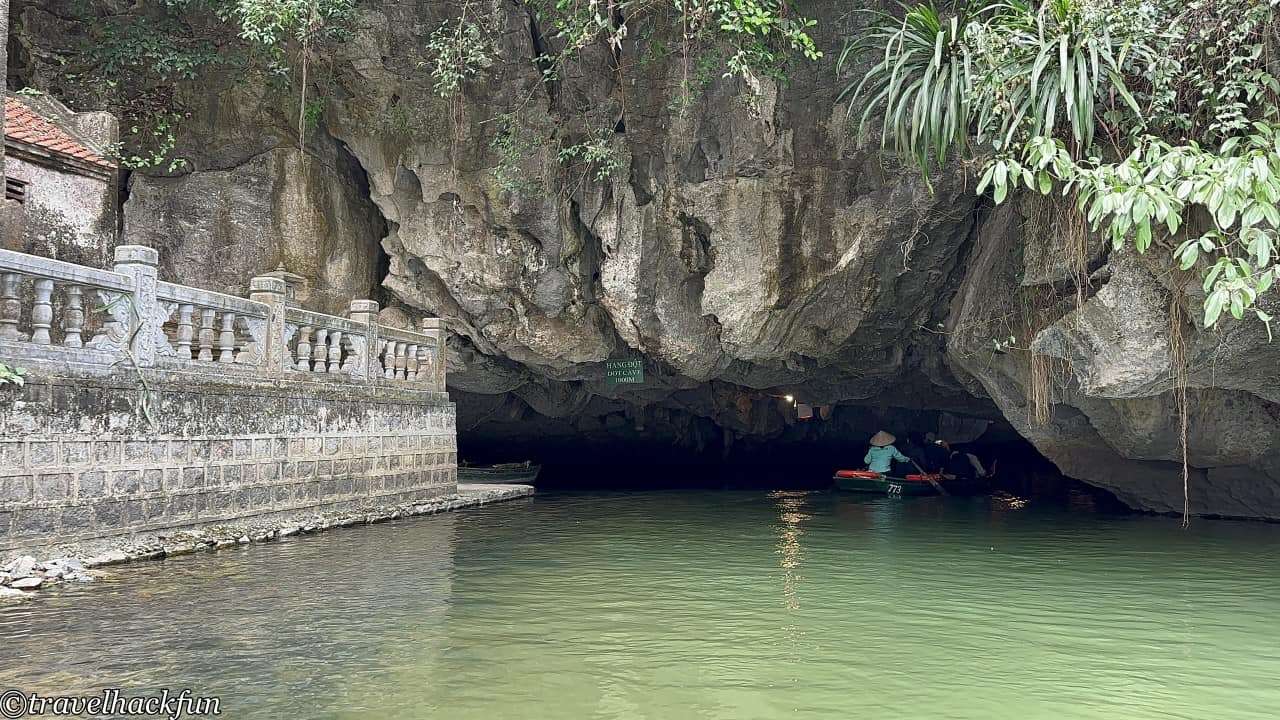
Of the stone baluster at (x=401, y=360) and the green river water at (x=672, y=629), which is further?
the stone baluster at (x=401, y=360)

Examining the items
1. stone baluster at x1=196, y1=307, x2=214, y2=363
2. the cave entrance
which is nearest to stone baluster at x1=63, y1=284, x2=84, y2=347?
stone baluster at x1=196, y1=307, x2=214, y2=363

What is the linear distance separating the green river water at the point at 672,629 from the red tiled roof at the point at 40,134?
5666 mm

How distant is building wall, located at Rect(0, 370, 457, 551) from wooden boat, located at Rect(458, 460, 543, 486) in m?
5.21

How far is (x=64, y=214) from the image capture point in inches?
472

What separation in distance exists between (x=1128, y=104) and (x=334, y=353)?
31.7 ft

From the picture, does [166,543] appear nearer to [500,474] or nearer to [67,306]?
[67,306]

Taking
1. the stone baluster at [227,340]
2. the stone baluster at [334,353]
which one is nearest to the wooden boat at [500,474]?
the stone baluster at [334,353]

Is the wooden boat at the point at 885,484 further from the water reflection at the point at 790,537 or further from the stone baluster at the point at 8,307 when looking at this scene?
the stone baluster at the point at 8,307

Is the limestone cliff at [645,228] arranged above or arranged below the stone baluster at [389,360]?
above

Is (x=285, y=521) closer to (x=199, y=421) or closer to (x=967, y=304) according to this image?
(x=199, y=421)

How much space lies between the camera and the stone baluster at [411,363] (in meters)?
14.7

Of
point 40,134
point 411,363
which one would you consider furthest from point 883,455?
point 40,134

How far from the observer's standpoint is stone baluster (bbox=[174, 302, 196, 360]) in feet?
33.3

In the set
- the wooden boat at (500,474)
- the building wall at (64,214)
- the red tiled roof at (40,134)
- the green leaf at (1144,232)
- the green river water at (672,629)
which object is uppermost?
the red tiled roof at (40,134)
